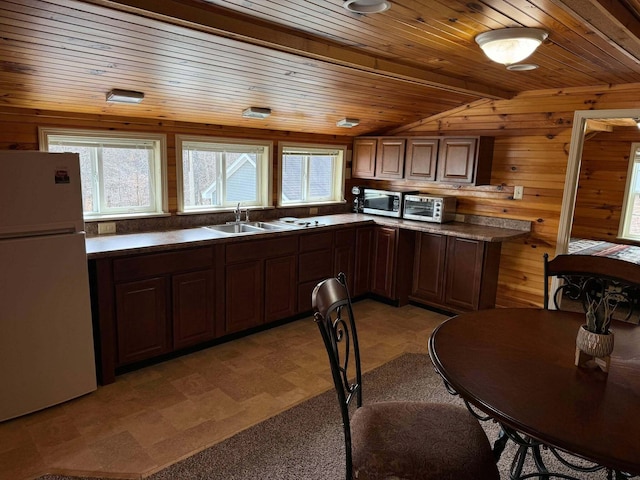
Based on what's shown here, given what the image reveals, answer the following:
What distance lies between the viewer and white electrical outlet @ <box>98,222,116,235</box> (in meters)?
3.36

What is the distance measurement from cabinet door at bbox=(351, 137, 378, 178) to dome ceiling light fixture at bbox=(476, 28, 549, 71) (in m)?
2.50

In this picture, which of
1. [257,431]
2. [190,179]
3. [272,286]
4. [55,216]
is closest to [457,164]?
[272,286]

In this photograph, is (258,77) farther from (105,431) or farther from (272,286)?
(105,431)

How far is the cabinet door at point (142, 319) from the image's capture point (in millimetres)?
2954

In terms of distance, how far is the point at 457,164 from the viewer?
167 inches

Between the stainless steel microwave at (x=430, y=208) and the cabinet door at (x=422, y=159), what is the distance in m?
A: 0.21

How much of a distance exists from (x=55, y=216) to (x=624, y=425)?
2.73m

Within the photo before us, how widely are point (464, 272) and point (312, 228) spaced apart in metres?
1.46

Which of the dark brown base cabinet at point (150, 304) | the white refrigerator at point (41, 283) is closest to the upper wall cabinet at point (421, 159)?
the dark brown base cabinet at point (150, 304)

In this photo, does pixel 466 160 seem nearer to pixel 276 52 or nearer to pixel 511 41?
pixel 511 41

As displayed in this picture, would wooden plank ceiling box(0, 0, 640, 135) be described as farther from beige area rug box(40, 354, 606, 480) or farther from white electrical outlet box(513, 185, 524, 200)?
beige area rug box(40, 354, 606, 480)

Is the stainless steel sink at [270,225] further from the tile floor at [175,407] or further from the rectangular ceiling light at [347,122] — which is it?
the rectangular ceiling light at [347,122]

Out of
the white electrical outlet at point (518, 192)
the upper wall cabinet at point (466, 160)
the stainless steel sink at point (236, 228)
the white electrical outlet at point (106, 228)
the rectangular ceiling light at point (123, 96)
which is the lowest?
the stainless steel sink at point (236, 228)

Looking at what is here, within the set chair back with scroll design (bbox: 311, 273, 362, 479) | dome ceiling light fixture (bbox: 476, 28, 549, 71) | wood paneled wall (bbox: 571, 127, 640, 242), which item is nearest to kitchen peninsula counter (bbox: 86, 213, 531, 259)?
chair back with scroll design (bbox: 311, 273, 362, 479)
